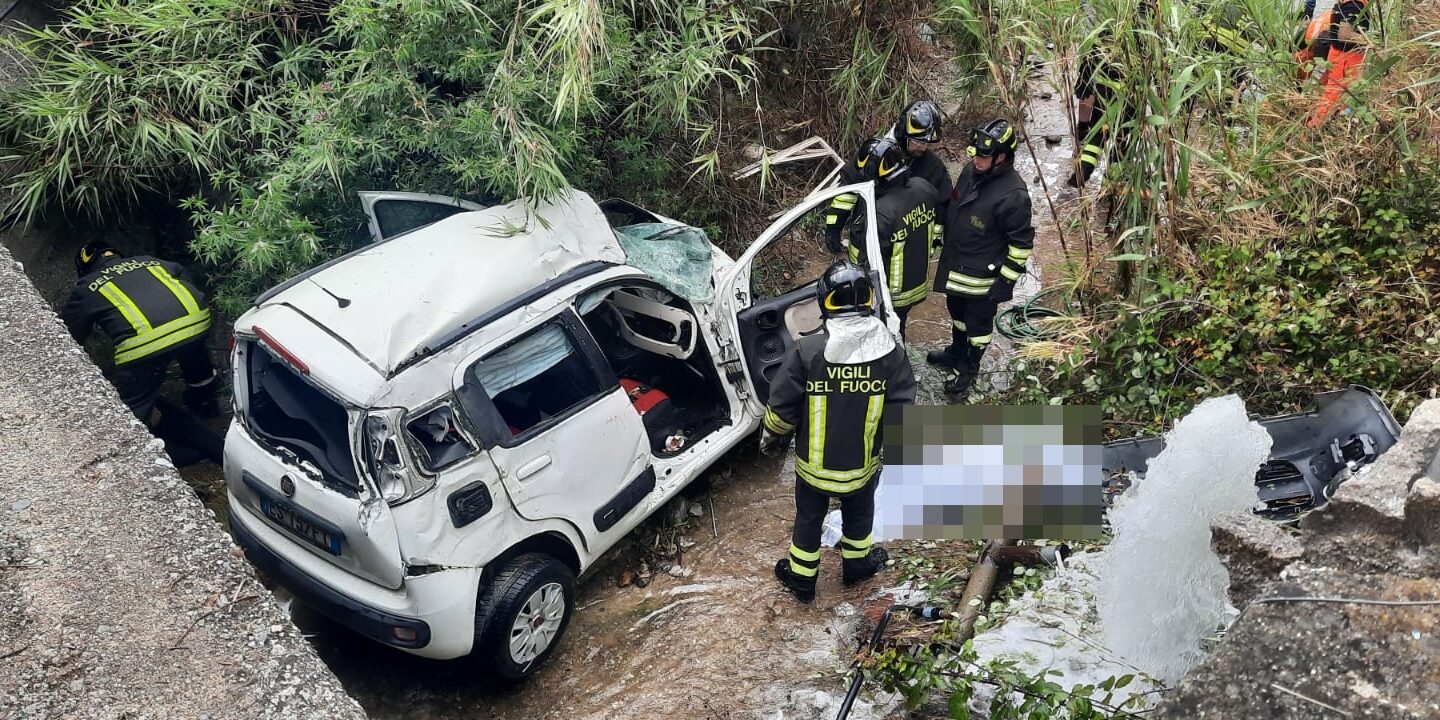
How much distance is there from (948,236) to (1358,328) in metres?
2.07

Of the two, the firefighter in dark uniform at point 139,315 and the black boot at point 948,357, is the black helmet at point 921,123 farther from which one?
the firefighter in dark uniform at point 139,315

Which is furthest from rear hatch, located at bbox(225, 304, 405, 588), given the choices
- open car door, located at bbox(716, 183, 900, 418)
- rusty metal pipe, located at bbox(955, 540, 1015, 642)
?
rusty metal pipe, located at bbox(955, 540, 1015, 642)

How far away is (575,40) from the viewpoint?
5195 millimetres

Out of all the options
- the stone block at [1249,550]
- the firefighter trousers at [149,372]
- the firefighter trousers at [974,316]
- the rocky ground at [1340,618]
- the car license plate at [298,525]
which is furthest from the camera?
the firefighter trousers at [974,316]

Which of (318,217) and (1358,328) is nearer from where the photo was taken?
(1358,328)

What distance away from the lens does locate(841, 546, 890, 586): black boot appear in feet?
15.1

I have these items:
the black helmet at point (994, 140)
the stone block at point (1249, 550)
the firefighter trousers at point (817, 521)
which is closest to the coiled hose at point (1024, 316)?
the black helmet at point (994, 140)

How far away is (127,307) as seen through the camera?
17.2 ft

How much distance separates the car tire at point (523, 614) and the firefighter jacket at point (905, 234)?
2.37 m

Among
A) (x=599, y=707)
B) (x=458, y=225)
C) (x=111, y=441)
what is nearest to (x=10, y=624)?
(x=111, y=441)

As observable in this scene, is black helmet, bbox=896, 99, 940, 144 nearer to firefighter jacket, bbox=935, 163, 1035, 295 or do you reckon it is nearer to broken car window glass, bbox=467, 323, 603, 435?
firefighter jacket, bbox=935, 163, 1035, 295

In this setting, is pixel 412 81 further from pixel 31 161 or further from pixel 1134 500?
pixel 1134 500

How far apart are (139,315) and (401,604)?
2450mm

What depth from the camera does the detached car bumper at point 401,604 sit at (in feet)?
12.9
